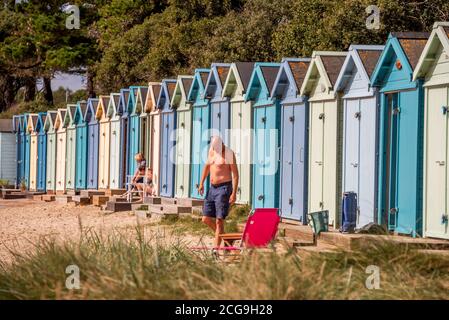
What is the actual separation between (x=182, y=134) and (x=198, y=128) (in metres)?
1.15

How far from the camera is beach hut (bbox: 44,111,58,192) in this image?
36.5m

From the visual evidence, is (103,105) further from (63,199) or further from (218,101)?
(218,101)

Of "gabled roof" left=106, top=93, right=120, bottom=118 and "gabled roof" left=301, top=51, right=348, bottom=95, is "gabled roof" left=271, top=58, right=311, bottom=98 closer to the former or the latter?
"gabled roof" left=301, top=51, right=348, bottom=95

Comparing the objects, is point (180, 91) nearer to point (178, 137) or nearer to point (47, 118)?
point (178, 137)

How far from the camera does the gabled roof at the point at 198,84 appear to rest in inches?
912

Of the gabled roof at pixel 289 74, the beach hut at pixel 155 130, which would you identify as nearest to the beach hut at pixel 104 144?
the beach hut at pixel 155 130

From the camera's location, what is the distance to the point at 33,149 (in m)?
39.5

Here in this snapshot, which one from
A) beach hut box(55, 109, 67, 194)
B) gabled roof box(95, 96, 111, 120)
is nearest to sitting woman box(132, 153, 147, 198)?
gabled roof box(95, 96, 111, 120)

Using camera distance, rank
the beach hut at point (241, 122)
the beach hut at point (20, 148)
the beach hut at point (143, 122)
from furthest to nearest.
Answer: the beach hut at point (20, 148), the beach hut at point (143, 122), the beach hut at point (241, 122)

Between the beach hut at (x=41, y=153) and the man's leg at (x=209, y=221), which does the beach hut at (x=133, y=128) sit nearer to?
the beach hut at (x=41, y=153)

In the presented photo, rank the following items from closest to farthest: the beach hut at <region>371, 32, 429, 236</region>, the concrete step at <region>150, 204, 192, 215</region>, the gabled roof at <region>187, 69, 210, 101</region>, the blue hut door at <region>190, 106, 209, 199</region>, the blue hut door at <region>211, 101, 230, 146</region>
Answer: the beach hut at <region>371, 32, 429, 236</region> < the concrete step at <region>150, 204, 192, 215</region> < the blue hut door at <region>211, 101, 230, 146</region> < the blue hut door at <region>190, 106, 209, 199</region> < the gabled roof at <region>187, 69, 210, 101</region>

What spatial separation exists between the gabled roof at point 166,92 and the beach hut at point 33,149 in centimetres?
1392

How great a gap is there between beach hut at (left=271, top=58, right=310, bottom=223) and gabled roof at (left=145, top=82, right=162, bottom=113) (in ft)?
25.3

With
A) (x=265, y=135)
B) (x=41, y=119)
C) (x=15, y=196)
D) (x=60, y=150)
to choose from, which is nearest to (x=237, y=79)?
(x=265, y=135)
